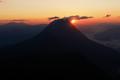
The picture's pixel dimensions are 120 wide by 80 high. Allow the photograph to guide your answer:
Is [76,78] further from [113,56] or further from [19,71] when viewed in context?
[113,56]

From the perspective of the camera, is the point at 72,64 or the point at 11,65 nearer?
the point at 11,65

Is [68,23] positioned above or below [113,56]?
above

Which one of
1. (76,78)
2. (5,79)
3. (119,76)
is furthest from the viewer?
(119,76)

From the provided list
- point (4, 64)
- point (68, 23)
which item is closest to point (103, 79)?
point (4, 64)

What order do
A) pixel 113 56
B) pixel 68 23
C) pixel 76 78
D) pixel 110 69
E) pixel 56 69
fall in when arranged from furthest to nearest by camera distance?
1. pixel 68 23
2. pixel 113 56
3. pixel 110 69
4. pixel 56 69
5. pixel 76 78

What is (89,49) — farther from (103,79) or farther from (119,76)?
(103,79)

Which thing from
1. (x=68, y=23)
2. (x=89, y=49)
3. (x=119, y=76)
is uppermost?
(x=68, y=23)
